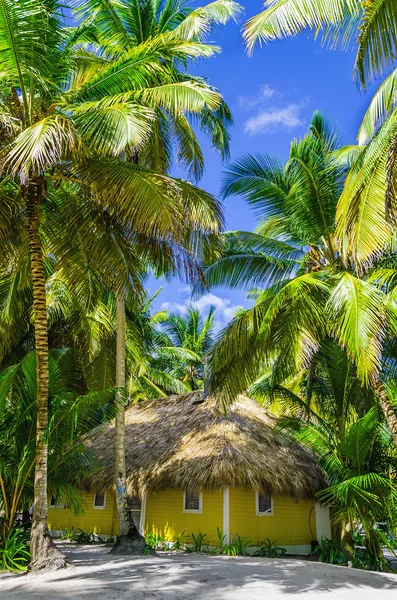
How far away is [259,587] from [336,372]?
507 cm

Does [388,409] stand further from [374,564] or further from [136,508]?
[136,508]

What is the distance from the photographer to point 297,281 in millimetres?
9297

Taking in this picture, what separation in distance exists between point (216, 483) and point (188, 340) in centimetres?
1741

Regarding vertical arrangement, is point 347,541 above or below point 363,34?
below

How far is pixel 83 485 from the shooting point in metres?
13.9

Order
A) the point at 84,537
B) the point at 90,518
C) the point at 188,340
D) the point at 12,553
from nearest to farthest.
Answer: the point at 12,553, the point at 84,537, the point at 90,518, the point at 188,340

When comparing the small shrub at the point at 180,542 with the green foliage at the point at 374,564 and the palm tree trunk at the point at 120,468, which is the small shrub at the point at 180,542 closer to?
the palm tree trunk at the point at 120,468

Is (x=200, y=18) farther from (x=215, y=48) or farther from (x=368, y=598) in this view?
(x=368, y=598)

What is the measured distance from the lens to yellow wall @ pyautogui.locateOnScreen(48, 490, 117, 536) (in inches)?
562

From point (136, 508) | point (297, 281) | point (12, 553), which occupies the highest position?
point (297, 281)

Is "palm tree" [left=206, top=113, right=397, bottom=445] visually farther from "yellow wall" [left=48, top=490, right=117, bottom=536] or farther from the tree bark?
"yellow wall" [left=48, top=490, right=117, bottom=536]

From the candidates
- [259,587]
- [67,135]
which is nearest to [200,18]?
[67,135]

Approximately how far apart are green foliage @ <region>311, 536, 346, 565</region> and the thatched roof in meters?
1.21

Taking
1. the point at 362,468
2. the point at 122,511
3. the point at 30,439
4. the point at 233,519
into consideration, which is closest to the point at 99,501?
the point at 233,519
